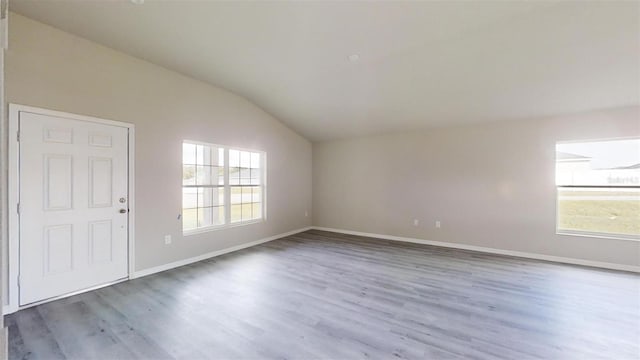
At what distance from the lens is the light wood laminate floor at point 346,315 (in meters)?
2.37

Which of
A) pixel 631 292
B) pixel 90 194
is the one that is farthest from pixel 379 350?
pixel 90 194

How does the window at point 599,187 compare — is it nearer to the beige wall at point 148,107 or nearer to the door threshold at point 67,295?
the beige wall at point 148,107

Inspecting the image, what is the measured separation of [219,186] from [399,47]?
3416 mm

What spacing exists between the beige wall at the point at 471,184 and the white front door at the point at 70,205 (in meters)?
4.34

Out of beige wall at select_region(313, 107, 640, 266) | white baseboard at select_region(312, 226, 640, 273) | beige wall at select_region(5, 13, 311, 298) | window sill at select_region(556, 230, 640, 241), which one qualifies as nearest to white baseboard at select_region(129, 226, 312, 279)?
beige wall at select_region(5, 13, 311, 298)

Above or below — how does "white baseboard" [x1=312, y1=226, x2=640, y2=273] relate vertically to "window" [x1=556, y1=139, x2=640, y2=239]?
below

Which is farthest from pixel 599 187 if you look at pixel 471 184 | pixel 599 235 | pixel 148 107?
pixel 148 107

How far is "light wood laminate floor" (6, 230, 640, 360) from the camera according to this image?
2.37 meters

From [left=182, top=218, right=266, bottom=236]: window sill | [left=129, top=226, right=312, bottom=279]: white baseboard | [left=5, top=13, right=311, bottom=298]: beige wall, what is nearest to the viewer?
[left=5, top=13, right=311, bottom=298]: beige wall

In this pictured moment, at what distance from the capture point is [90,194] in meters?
3.43

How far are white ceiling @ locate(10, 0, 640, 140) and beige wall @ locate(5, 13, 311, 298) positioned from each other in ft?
0.67

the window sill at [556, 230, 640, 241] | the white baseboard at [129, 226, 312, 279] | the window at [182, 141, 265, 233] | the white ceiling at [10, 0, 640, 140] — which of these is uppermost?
the white ceiling at [10, 0, 640, 140]

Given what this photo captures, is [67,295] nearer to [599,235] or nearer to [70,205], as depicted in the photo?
[70,205]

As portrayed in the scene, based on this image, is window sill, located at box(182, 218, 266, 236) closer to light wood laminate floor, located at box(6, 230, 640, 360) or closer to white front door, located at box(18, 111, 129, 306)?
light wood laminate floor, located at box(6, 230, 640, 360)
